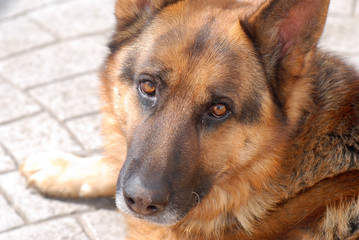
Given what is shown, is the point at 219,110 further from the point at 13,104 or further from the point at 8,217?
the point at 13,104

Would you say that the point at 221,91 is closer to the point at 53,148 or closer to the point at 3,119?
the point at 53,148

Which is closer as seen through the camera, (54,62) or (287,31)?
(287,31)

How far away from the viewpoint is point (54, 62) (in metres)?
6.18

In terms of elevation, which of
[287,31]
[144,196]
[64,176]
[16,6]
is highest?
[287,31]

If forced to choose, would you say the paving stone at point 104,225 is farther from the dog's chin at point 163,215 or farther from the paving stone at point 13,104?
the paving stone at point 13,104

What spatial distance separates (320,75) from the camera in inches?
149

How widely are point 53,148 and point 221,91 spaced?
2.24 meters

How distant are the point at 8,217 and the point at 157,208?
167 cm

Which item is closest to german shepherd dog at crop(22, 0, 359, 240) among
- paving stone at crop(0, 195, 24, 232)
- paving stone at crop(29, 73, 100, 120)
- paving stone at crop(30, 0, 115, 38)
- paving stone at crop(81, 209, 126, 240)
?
paving stone at crop(81, 209, 126, 240)

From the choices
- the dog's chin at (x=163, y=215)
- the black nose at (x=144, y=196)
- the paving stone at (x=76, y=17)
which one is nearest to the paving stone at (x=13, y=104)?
the paving stone at (x=76, y=17)

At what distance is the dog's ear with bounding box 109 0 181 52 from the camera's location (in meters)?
3.72

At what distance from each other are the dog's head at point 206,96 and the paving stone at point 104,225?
0.94m

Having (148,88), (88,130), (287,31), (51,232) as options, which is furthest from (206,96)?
(88,130)

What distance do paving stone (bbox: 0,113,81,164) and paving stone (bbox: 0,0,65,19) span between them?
81.6 inches
